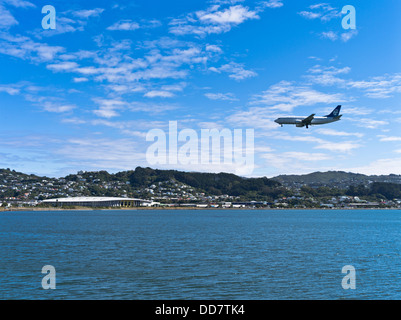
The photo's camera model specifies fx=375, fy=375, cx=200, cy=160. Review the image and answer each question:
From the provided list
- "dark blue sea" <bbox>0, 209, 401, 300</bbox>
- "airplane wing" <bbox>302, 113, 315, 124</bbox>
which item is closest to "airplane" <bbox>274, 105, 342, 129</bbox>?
"airplane wing" <bbox>302, 113, 315, 124</bbox>

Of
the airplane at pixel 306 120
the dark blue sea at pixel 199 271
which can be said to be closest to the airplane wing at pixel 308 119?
the airplane at pixel 306 120

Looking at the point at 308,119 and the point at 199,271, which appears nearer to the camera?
the point at 199,271

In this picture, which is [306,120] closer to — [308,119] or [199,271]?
[308,119]

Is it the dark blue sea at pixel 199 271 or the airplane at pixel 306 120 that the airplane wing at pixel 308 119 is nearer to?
the airplane at pixel 306 120

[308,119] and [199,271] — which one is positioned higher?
[308,119]

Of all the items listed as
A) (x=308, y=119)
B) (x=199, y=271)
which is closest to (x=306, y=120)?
(x=308, y=119)

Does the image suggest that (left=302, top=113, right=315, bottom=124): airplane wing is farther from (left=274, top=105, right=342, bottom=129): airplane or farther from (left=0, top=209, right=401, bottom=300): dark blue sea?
(left=0, top=209, right=401, bottom=300): dark blue sea

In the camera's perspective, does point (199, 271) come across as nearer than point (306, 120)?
Yes

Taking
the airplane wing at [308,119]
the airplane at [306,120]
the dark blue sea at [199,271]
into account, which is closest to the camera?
the dark blue sea at [199,271]
